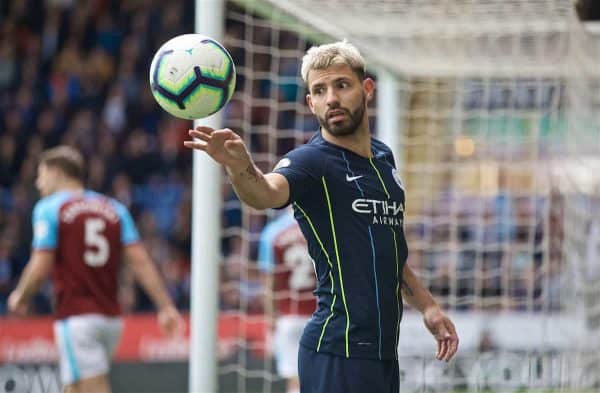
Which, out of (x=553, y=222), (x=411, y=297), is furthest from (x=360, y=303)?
(x=553, y=222)

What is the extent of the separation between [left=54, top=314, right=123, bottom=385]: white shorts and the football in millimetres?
3821

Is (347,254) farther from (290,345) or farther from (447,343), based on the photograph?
(290,345)

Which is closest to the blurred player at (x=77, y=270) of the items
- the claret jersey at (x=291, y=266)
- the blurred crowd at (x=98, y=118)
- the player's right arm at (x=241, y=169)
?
the claret jersey at (x=291, y=266)

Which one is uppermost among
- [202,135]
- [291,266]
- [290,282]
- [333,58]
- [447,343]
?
[333,58]

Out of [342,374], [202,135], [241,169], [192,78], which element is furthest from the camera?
[342,374]

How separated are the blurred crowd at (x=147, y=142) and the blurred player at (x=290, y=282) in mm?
2445

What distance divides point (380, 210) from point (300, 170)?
36 cm

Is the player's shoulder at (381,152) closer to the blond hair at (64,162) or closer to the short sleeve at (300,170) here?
the short sleeve at (300,170)

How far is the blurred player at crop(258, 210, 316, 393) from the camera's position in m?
8.45

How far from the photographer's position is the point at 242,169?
3736mm

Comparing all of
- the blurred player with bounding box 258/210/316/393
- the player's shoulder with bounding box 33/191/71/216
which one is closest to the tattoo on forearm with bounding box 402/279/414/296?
the player's shoulder with bounding box 33/191/71/216

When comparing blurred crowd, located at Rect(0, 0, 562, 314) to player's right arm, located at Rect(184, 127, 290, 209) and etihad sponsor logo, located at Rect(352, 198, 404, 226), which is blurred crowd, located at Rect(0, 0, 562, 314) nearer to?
etihad sponsor logo, located at Rect(352, 198, 404, 226)

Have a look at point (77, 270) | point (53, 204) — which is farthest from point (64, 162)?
point (77, 270)

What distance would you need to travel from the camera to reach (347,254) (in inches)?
166
